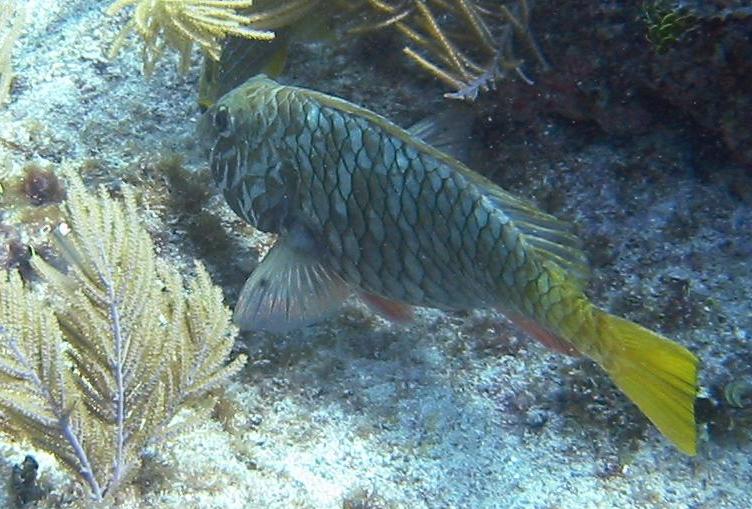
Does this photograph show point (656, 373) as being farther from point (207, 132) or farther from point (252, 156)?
point (207, 132)

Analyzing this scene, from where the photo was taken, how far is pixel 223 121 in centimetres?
316

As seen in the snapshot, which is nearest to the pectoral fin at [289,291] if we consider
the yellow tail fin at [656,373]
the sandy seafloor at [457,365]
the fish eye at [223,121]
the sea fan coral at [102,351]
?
the sandy seafloor at [457,365]

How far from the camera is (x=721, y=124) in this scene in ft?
11.4

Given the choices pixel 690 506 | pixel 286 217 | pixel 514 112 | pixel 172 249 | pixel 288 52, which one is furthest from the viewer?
pixel 288 52

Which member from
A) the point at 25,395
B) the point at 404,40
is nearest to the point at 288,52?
the point at 404,40

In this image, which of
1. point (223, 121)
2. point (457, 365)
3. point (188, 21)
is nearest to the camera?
point (223, 121)

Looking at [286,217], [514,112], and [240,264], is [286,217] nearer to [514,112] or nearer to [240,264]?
[240,264]

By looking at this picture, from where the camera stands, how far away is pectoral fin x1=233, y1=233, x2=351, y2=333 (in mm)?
2984

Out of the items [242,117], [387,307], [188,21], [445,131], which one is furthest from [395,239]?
[188,21]

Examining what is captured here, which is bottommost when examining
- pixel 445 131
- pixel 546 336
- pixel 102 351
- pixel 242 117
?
pixel 102 351

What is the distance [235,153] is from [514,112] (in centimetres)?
162

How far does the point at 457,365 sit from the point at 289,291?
0.90 meters

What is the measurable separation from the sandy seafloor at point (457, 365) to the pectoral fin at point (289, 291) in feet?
0.83

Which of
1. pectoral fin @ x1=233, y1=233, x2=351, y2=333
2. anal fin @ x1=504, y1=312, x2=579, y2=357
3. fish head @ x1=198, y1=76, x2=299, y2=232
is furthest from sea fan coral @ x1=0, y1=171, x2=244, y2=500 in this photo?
anal fin @ x1=504, y1=312, x2=579, y2=357
